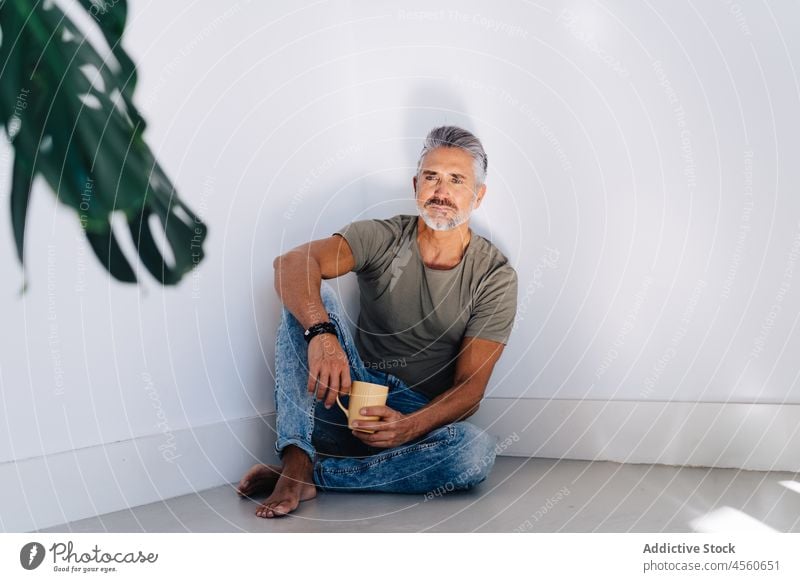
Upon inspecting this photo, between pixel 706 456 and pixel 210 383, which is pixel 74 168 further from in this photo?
pixel 706 456

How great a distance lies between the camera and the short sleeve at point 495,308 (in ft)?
5.30

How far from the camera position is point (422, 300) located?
167cm

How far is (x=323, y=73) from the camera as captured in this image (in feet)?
6.30

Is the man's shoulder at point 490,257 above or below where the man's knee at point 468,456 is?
above

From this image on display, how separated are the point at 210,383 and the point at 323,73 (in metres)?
0.79

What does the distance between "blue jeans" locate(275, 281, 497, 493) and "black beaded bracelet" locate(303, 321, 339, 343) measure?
0.07m

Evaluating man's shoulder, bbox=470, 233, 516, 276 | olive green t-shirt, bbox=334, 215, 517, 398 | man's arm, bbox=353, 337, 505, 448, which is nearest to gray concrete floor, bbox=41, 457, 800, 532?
man's arm, bbox=353, 337, 505, 448

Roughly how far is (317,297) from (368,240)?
0.71 ft

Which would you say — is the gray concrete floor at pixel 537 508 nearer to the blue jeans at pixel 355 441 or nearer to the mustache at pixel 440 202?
the blue jeans at pixel 355 441

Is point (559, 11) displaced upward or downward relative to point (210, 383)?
upward

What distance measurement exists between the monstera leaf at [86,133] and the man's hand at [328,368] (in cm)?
36

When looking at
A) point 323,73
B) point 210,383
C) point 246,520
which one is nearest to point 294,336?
point 210,383

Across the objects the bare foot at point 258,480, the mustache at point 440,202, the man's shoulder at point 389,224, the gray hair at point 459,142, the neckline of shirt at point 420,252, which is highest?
the gray hair at point 459,142

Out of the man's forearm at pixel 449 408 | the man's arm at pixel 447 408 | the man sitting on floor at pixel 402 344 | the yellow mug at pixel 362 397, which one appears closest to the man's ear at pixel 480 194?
the man sitting on floor at pixel 402 344
